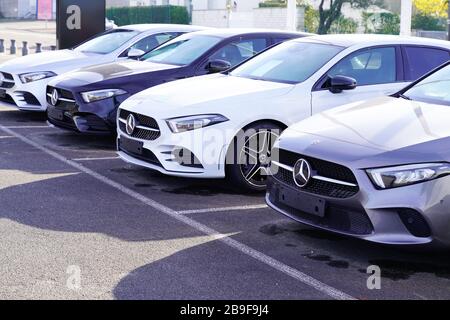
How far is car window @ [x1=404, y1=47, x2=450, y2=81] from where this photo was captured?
8.07 m

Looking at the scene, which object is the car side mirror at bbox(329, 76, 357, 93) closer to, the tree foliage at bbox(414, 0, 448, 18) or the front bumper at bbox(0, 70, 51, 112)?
the front bumper at bbox(0, 70, 51, 112)

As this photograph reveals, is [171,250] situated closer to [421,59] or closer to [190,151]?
[190,151]

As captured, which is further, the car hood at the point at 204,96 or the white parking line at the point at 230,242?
the car hood at the point at 204,96

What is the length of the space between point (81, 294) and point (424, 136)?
2.52 metres

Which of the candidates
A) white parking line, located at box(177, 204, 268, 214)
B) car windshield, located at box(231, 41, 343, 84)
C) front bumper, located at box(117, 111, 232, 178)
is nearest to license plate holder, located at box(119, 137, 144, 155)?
front bumper, located at box(117, 111, 232, 178)

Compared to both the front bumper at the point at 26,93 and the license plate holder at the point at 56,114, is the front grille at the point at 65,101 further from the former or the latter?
the front bumper at the point at 26,93

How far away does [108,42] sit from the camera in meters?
11.9

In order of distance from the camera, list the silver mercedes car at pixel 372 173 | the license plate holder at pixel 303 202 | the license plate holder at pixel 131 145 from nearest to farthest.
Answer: the silver mercedes car at pixel 372 173
the license plate holder at pixel 303 202
the license plate holder at pixel 131 145

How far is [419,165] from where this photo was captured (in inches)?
187

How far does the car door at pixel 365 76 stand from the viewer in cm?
742

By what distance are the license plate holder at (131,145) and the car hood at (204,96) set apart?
34 centimetres

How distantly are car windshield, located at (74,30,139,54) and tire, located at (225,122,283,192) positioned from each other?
501 centimetres

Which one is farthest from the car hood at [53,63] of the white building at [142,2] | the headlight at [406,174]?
the white building at [142,2]

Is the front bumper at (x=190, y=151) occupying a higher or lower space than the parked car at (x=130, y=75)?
lower
